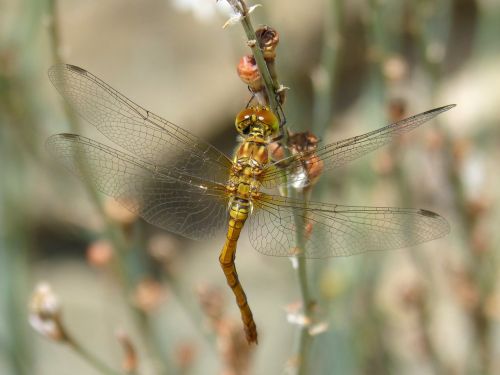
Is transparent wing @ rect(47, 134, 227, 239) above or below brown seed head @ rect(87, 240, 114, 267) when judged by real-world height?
above

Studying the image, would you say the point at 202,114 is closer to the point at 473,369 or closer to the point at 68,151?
the point at 473,369

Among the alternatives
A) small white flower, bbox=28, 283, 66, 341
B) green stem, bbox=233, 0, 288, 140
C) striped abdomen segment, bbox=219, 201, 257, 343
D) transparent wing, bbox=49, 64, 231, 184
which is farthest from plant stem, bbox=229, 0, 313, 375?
small white flower, bbox=28, 283, 66, 341

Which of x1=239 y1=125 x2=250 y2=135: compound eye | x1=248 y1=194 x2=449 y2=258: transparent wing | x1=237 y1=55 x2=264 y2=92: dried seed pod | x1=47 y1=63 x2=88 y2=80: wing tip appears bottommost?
x1=248 y1=194 x2=449 y2=258: transparent wing

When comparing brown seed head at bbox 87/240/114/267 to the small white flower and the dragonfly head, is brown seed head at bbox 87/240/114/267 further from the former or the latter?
the dragonfly head

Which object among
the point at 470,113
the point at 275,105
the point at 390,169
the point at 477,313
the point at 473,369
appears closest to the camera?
the point at 275,105

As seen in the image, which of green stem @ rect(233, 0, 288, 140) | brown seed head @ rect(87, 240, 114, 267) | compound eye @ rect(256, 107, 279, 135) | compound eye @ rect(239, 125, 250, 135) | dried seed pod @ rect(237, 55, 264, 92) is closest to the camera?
Answer: green stem @ rect(233, 0, 288, 140)

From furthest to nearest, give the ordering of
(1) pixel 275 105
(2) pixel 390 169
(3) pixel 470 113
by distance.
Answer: (3) pixel 470 113, (2) pixel 390 169, (1) pixel 275 105

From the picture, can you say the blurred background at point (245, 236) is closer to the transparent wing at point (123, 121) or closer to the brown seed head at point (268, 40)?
the transparent wing at point (123, 121)

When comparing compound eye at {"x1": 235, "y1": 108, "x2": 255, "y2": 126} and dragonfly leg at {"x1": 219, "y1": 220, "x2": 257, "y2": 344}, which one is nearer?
compound eye at {"x1": 235, "y1": 108, "x2": 255, "y2": 126}

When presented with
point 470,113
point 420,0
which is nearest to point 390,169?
point 420,0
